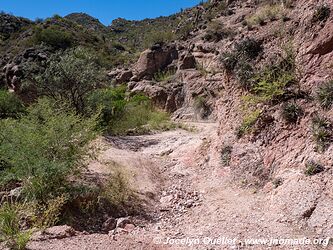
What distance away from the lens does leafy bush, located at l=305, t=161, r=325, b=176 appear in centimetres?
453

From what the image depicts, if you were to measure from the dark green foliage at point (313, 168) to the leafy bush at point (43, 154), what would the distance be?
362cm

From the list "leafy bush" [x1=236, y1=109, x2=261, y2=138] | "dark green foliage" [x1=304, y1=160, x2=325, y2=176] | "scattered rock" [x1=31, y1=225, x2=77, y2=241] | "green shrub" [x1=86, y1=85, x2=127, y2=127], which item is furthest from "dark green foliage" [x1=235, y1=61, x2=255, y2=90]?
"green shrub" [x1=86, y1=85, x2=127, y2=127]

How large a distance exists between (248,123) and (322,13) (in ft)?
8.82

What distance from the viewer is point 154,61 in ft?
69.2

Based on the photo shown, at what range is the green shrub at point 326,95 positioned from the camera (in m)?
5.19

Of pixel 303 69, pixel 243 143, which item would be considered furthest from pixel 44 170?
pixel 303 69

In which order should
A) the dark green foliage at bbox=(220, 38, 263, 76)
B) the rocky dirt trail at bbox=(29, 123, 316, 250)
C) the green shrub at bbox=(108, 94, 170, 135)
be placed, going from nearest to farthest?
the rocky dirt trail at bbox=(29, 123, 316, 250) → the dark green foliage at bbox=(220, 38, 263, 76) → the green shrub at bbox=(108, 94, 170, 135)

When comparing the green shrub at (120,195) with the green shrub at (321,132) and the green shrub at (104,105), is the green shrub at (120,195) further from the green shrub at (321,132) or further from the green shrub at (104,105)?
the green shrub at (104,105)

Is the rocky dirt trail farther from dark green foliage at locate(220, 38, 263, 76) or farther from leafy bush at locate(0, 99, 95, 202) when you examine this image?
dark green foliage at locate(220, 38, 263, 76)

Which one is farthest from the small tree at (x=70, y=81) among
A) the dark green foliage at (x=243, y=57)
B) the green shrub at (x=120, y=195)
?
the green shrub at (x=120, y=195)

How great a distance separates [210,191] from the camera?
5.99m

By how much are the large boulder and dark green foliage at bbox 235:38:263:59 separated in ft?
44.5

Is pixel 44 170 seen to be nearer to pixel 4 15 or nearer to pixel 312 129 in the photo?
pixel 312 129

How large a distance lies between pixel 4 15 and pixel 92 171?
34.7 m
